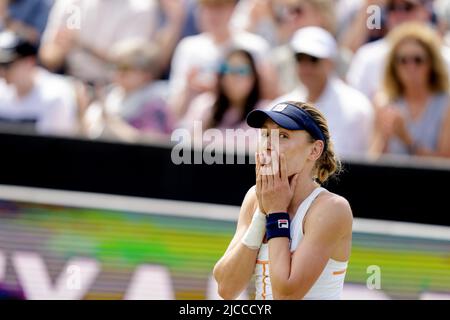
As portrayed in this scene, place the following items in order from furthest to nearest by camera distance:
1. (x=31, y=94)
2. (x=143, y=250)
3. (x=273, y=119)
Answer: (x=31, y=94) < (x=143, y=250) < (x=273, y=119)

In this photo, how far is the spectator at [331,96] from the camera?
626cm

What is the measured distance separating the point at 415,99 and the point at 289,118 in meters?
3.34

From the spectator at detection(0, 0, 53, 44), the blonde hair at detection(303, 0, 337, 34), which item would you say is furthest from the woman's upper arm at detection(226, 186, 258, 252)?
the spectator at detection(0, 0, 53, 44)

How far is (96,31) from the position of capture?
7.95 metres

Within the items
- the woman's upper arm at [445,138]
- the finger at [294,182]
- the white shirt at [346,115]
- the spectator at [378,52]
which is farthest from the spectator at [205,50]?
the finger at [294,182]

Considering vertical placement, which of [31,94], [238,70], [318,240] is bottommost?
[318,240]

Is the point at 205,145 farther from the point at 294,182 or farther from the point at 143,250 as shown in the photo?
the point at 294,182

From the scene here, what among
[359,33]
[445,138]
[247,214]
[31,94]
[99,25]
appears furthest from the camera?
[99,25]

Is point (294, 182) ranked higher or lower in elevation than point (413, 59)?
lower

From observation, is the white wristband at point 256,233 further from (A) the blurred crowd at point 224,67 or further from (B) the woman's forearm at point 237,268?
(A) the blurred crowd at point 224,67

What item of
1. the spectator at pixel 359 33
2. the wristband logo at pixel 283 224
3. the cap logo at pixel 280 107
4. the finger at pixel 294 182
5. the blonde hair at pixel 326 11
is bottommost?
the wristband logo at pixel 283 224

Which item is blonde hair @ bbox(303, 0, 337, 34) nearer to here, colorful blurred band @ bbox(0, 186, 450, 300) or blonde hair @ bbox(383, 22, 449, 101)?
blonde hair @ bbox(383, 22, 449, 101)

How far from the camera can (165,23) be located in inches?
302

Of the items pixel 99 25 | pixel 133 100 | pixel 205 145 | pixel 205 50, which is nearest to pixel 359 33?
A: pixel 205 50
